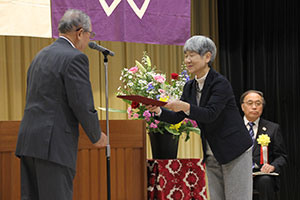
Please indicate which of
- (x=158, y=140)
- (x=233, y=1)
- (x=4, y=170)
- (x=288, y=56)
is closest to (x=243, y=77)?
(x=288, y=56)

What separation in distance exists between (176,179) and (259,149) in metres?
1.04

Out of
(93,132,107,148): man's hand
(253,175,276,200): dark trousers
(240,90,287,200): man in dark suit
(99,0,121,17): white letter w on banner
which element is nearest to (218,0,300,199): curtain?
(240,90,287,200): man in dark suit

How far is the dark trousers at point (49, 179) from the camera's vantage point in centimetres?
223

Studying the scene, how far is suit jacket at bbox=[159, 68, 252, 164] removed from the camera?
2555 millimetres

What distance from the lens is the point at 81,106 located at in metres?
2.25

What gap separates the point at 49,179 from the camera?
7.32 feet

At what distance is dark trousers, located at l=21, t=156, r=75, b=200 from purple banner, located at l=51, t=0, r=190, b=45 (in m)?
1.65

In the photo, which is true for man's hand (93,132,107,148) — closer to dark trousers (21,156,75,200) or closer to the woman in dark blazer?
dark trousers (21,156,75,200)

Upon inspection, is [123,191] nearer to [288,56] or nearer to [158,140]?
[158,140]

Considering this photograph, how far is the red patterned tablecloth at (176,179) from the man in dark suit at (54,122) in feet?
3.88

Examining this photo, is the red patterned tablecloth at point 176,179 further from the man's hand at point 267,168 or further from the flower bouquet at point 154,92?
the man's hand at point 267,168

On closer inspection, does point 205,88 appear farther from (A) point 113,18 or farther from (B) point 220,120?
(A) point 113,18

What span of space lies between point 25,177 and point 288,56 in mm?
4044

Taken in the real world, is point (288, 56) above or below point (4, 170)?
above
